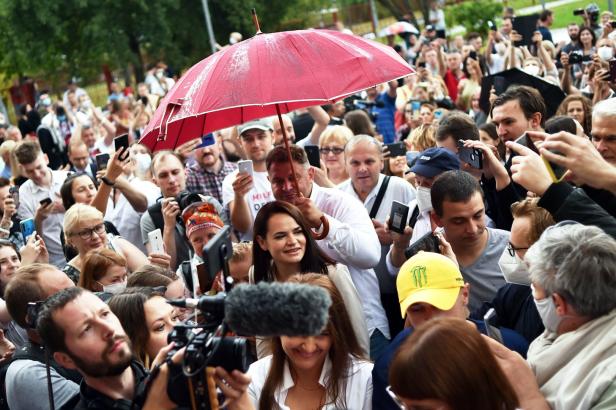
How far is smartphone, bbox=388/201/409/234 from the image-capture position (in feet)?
17.0

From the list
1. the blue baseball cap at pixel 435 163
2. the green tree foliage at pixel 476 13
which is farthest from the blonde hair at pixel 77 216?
the green tree foliage at pixel 476 13

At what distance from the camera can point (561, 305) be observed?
3170 mm

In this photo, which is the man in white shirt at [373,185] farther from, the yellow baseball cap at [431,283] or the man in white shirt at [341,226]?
the yellow baseball cap at [431,283]

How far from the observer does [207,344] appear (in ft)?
9.30

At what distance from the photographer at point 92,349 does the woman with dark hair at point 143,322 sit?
0.47 meters

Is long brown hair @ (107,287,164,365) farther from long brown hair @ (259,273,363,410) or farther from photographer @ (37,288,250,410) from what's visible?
long brown hair @ (259,273,363,410)

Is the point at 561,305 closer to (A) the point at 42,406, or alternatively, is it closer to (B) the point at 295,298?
(B) the point at 295,298

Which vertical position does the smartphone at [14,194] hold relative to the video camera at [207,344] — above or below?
below

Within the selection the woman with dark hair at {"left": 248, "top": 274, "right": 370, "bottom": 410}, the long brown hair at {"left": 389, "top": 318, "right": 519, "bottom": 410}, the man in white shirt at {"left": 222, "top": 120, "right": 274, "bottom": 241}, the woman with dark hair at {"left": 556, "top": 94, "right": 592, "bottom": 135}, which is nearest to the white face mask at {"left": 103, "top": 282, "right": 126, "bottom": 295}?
the man in white shirt at {"left": 222, "top": 120, "right": 274, "bottom": 241}

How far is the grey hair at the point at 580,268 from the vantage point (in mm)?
3096

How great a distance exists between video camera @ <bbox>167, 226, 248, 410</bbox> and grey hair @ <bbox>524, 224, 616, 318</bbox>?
115 centimetres

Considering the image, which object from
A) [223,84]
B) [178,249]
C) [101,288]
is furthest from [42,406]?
[178,249]

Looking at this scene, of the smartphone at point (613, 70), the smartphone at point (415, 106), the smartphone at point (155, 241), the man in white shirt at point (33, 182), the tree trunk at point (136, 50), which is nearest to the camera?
the smartphone at point (155, 241)

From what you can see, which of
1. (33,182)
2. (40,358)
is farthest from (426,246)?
(33,182)
